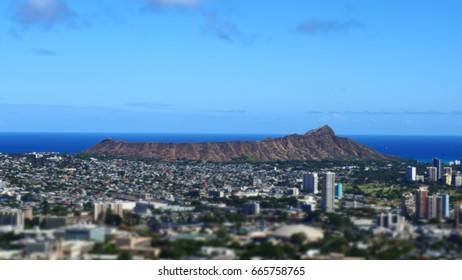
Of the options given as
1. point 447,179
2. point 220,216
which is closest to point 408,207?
point 220,216

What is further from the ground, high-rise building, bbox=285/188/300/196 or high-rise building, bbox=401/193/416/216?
high-rise building, bbox=401/193/416/216

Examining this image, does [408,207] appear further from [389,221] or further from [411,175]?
[411,175]

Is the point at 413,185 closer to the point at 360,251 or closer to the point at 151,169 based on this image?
the point at 151,169

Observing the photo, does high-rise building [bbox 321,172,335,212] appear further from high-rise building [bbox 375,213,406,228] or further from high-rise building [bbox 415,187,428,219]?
high-rise building [bbox 375,213,406,228]

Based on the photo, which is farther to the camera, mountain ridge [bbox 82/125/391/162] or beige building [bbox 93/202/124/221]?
mountain ridge [bbox 82/125/391/162]

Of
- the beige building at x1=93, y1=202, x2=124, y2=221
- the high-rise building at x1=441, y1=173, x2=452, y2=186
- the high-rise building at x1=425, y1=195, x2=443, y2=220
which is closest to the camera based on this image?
the beige building at x1=93, y1=202, x2=124, y2=221

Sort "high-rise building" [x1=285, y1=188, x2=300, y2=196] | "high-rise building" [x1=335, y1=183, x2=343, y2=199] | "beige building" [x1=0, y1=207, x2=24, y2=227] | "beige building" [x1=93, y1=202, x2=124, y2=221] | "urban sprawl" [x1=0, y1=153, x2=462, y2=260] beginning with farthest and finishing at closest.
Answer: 1. "high-rise building" [x1=285, y1=188, x2=300, y2=196]
2. "high-rise building" [x1=335, y1=183, x2=343, y2=199]
3. "beige building" [x1=93, y1=202, x2=124, y2=221]
4. "beige building" [x1=0, y1=207, x2=24, y2=227]
5. "urban sprawl" [x1=0, y1=153, x2=462, y2=260]

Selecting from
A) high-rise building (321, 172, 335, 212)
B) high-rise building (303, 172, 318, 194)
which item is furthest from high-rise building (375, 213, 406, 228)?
high-rise building (303, 172, 318, 194)
